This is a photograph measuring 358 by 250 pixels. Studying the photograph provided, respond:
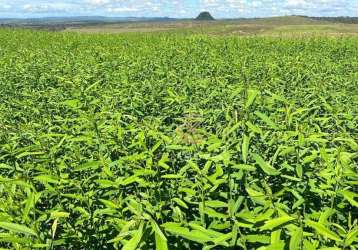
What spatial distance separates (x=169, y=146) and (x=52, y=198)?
955mm

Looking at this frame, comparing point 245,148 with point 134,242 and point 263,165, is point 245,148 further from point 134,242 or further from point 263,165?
point 134,242

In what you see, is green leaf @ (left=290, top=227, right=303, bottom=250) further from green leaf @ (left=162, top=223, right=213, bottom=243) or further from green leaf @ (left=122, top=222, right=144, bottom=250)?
green leaf @ (left=122, top=222, right=144, bottom=250)

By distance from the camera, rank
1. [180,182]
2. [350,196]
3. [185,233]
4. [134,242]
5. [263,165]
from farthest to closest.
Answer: [180,182]
[263,165]
[350,196]
[185,233]
[134,242]

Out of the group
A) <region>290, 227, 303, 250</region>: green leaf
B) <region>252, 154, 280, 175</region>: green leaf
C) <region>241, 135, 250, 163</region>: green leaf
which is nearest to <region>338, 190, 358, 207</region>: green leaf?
<region>252, 154, 280, 175</region>: green leaf

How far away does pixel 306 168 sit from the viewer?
2795 mm

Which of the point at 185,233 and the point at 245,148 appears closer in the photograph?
the point at 185,233

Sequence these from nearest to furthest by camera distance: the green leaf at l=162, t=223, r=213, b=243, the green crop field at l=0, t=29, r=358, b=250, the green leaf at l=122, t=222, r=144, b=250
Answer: the green leaf at l=122, t=222, r=144, b=250 < the green leaf at l=162, t=223, r=213, b=243 < the green crop field at l=0, t=29, r=358, b=250

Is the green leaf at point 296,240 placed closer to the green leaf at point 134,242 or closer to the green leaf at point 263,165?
the green leaf at point 134,242

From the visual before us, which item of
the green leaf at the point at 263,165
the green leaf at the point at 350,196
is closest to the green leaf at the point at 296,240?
the green leaf at the point at 350,196

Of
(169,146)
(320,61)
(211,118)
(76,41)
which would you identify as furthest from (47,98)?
(76,41)

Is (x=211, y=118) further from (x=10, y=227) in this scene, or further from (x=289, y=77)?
(x=289, y=77)

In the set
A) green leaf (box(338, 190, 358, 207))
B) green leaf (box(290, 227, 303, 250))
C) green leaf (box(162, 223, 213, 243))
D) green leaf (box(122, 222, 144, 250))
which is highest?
green leaf (box(122, 222, 144, 250))

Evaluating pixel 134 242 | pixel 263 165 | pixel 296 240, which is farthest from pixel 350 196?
pixel 134 242

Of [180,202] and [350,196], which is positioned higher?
[350,196]
